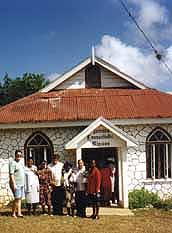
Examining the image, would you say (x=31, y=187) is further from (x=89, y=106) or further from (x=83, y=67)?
(x=83, y=67)

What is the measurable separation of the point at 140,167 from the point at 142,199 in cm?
140

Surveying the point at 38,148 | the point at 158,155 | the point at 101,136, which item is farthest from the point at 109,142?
the point at 38,148

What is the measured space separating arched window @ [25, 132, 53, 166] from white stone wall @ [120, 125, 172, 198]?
2904mm

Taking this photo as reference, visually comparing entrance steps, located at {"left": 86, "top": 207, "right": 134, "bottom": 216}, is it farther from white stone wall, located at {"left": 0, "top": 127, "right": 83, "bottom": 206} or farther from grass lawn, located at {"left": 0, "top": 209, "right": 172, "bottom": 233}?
white stone wall, located at {"left": 0, "top": 127, "right": 83, "bottom": 206}

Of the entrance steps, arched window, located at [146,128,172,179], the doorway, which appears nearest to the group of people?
the entrance steps

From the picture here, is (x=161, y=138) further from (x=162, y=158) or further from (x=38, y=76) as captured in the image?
(x=38, y=76)

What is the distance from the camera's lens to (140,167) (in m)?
17.6

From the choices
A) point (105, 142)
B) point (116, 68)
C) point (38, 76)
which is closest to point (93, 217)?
point (105, 142)

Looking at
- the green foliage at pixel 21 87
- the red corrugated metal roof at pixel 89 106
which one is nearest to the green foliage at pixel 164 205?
the red corrugated metal roof at pixel 89 106

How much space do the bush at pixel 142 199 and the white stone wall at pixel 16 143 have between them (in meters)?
2.63

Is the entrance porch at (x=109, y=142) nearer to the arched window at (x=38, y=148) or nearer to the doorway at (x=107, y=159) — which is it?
the doorway at (x=107, y=159)

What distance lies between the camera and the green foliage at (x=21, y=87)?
53406 millimetres

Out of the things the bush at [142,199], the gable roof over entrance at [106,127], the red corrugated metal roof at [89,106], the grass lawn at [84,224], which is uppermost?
the red corrugated metal roof at [89,106]

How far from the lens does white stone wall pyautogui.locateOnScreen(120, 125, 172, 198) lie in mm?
17547
